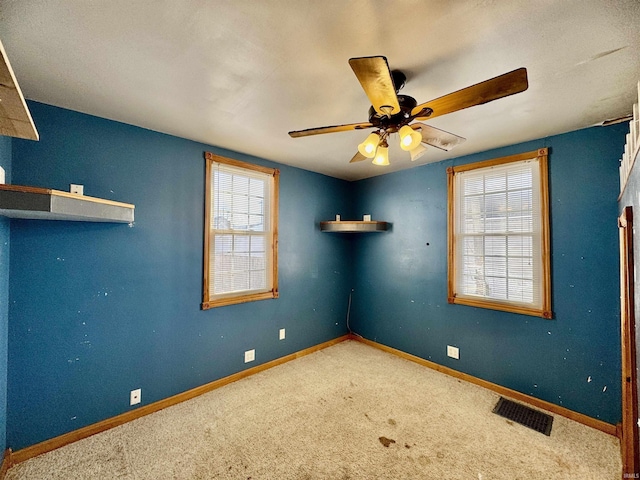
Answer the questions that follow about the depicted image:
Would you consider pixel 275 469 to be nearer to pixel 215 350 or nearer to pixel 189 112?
pixel 215 350

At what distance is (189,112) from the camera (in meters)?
2.14

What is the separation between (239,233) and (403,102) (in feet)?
7.11

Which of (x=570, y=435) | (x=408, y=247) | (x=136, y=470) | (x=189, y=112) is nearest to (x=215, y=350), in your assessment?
(x=136, y=470)

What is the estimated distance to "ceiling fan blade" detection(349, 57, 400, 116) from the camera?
1085 millimetres

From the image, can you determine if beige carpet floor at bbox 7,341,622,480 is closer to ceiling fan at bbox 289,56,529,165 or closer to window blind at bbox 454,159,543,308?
window blind at bbox 454,159,543,308

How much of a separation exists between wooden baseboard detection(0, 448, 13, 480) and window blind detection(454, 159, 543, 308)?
3.95 m

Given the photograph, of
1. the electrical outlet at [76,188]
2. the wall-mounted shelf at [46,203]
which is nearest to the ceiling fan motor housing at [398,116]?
the wall-mounted shelf at [46,203]

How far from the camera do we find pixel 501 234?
9.38 ft

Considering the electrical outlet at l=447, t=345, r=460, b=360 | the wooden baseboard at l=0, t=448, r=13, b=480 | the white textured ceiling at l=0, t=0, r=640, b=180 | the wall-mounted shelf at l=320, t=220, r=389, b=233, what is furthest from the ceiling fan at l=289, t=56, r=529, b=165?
the wooden baseboard at l=0, t=448, r=13, b=480

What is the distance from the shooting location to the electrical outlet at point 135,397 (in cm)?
233

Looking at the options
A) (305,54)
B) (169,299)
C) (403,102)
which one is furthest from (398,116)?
(169,299)

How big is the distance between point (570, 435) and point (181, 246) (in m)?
3.62

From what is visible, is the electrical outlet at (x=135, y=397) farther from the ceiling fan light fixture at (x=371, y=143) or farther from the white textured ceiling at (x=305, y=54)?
the ceiling fan light fixture at (x=371, y=143)

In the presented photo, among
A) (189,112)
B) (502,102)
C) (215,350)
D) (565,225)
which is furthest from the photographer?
(215,350)
